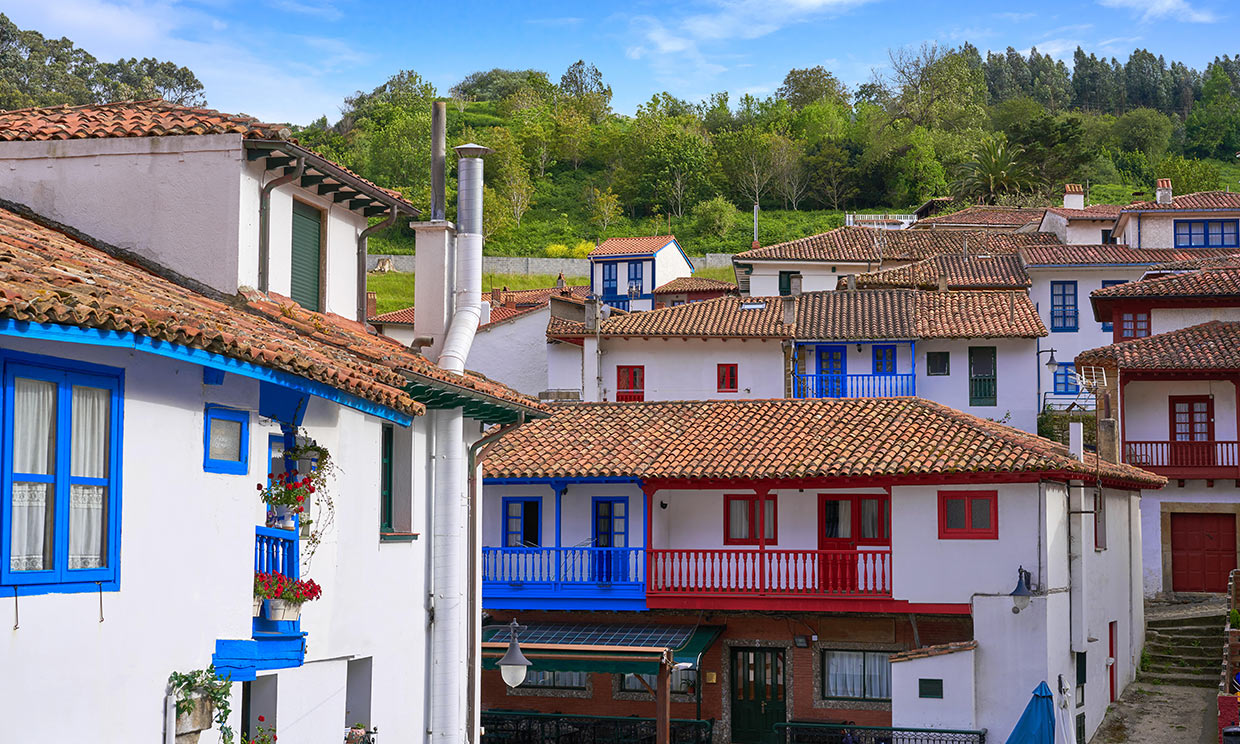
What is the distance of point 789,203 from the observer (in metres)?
109

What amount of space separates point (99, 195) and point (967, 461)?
16311 mm

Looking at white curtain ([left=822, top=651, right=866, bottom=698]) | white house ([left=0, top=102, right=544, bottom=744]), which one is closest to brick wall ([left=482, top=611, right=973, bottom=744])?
white curtain ([left=822, top=651, right=866, bottom=698])

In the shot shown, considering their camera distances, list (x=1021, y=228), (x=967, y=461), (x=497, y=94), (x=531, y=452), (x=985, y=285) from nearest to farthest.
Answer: (x=967, y=461) → (x=531, y=452) → (x=985, y=285) → (x=1021, y=228) → (x=497, y=94)

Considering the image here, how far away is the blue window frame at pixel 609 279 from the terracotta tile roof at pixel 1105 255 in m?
20.7

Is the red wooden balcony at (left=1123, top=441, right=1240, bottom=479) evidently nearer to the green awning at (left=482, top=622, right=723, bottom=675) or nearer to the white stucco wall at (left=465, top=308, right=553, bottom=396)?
the green awning at (left=482, top=622, right=723, bottom=675)

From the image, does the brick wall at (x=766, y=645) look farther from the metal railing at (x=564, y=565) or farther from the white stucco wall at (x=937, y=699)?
the white stucco wall at (x=937, y=699)

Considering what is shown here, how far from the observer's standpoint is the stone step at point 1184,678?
29578 mm

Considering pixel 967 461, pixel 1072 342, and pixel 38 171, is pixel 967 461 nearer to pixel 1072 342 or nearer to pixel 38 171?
pixel 38 171

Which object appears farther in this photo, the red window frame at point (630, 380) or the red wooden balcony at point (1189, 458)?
the red window frame at point (630, 380)

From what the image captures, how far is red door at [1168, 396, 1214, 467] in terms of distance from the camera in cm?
3575

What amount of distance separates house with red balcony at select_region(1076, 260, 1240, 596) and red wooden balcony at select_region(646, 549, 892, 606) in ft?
40.0

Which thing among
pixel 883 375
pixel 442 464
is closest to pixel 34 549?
pixel 442 464

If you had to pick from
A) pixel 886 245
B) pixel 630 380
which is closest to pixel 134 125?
pixel 630 380

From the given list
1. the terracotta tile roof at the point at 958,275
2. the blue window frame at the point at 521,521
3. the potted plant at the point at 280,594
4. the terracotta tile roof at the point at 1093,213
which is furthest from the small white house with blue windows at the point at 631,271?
the potted plant at the point at 280,594
